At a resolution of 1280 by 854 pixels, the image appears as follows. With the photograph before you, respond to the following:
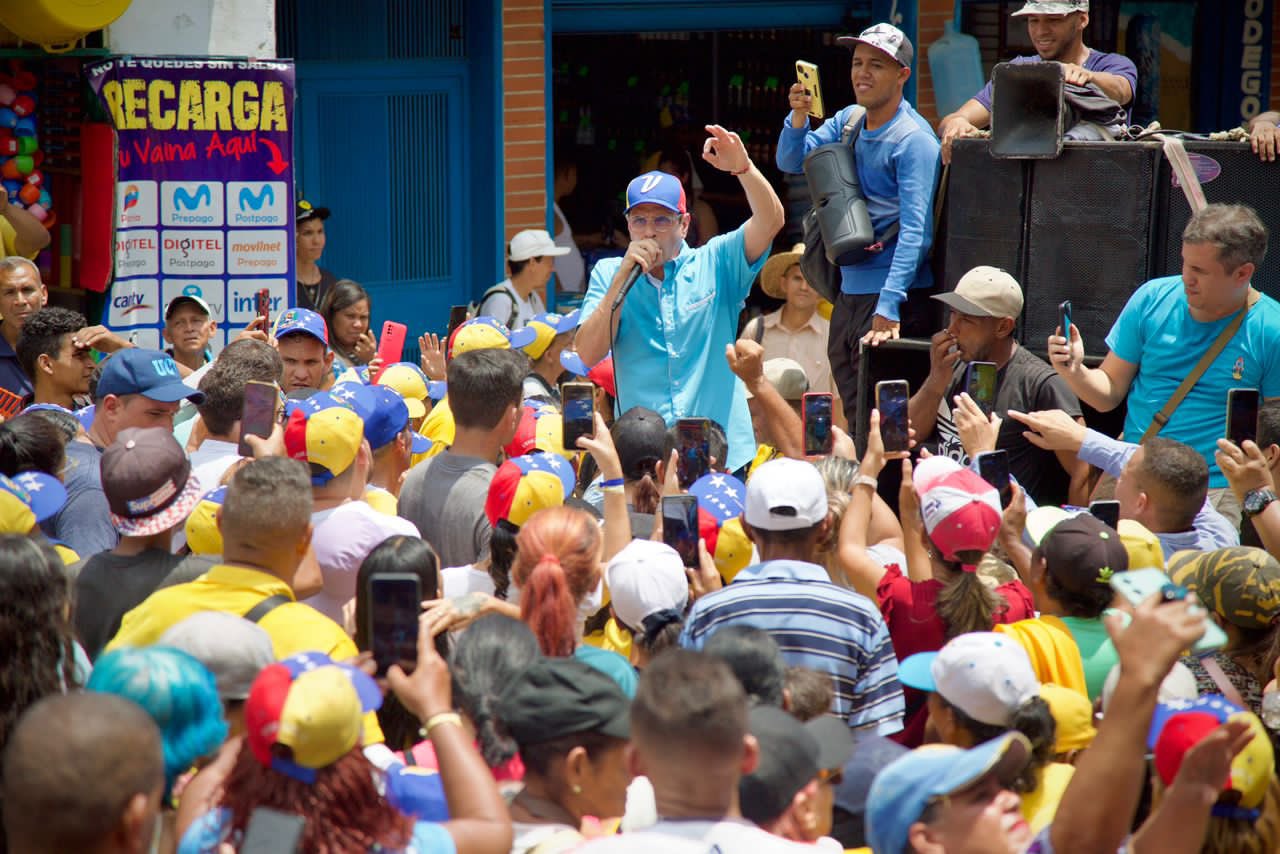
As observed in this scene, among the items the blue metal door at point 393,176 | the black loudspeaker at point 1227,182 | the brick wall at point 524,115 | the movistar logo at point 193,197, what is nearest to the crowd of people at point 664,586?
the black loudspeaker at point 1227,182

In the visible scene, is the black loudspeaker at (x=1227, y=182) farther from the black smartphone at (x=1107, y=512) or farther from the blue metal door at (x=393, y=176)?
the blue metal door at (x=393, y=176)

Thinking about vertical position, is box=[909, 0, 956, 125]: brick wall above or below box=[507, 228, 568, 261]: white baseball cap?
above

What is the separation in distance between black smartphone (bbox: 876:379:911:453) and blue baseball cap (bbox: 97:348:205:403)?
2.25 m

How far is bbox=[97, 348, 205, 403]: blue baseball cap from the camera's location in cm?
512

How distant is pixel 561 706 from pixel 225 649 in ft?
2.25

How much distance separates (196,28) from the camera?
8328mm

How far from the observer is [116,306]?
817 centimetres

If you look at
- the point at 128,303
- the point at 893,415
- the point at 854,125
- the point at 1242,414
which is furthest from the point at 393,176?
the point at 1242,414

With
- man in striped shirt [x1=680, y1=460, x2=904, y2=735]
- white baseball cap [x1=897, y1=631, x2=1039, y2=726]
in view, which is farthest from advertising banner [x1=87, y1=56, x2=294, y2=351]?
white baseball cap [x1=897, y1=631, x2=1039, y2=726]

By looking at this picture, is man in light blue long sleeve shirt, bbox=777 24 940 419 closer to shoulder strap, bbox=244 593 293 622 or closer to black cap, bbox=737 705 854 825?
shoulder strap, bbox=244 593 293 622

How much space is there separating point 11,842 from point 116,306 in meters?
6.05

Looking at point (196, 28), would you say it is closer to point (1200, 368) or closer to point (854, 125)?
point (854, 125)

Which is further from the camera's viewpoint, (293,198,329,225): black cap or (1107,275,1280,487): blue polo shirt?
(293,198,329,225): black cap

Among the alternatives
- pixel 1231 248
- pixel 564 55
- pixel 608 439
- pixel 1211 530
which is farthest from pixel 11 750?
pixel 564 55
